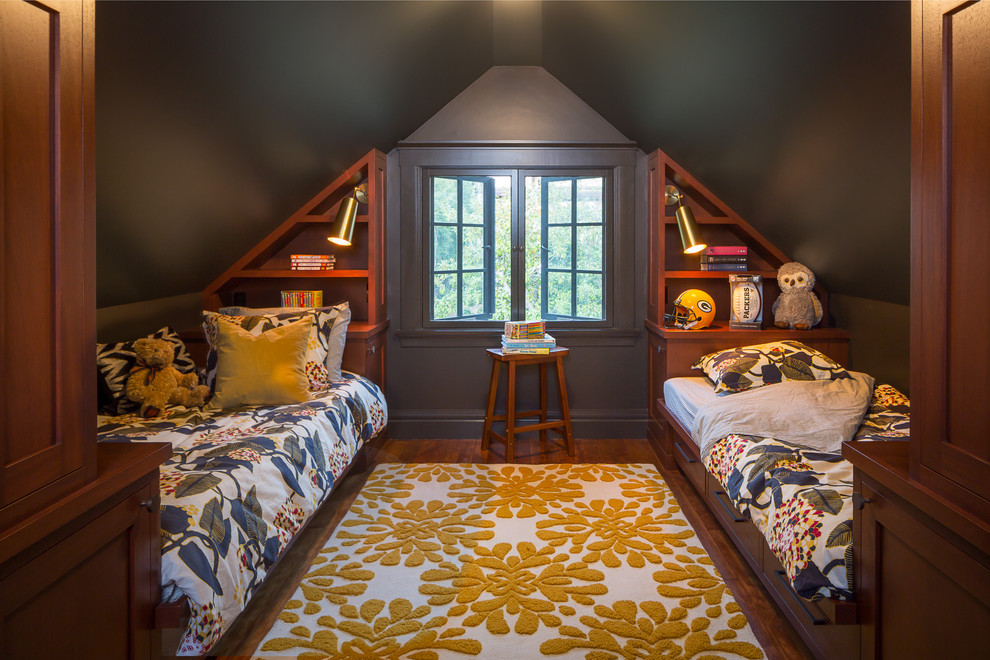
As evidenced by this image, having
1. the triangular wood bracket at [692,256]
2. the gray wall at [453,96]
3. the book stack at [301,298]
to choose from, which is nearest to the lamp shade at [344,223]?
the gray wall at [453,96]

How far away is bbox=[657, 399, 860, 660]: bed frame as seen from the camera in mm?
1529

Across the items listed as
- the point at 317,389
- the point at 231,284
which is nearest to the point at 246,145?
the point at 317,389

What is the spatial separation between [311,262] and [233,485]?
2.28 meters

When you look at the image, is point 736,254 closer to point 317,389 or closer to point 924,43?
point 317,389

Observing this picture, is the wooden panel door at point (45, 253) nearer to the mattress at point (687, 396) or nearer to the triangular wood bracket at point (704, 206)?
the mattress at point (687, 396)

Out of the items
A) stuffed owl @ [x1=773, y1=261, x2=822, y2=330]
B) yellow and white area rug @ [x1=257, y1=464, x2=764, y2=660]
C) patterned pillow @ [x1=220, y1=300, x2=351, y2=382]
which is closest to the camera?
yellow and white area rug @ [x1=257, y1=464, x2=764, y2=660]

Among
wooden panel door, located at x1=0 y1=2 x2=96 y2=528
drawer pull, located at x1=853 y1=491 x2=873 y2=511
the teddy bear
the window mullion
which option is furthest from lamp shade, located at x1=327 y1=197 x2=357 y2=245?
drawer pull, located at x1=853 y1=491 x2=873 y2=511

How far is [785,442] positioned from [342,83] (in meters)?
2.33

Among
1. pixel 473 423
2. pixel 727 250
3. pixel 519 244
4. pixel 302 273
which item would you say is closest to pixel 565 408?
pixel 473 423

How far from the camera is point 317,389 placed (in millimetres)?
3242

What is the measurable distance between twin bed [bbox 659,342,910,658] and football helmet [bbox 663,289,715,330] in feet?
0.77

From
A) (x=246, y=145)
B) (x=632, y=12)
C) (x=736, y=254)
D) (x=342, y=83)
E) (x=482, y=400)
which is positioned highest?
(x=632, y=12)

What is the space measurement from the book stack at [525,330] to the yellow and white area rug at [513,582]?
0.95 meters

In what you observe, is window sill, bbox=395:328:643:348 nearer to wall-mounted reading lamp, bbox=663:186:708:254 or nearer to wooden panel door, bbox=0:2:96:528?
wall-mounted reading lamp, bbox=663:186:708:254
